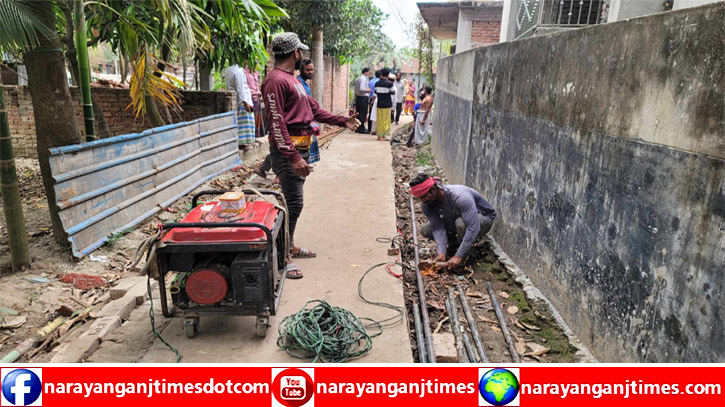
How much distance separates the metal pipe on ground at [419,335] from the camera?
3.41 metres

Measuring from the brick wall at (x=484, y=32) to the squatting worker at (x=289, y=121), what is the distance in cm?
1274

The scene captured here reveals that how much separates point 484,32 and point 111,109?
1171 centimetres

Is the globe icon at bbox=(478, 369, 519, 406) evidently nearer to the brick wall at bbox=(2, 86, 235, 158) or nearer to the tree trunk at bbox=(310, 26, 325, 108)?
the brick wall at bbox=(2, 86, 235, 158)

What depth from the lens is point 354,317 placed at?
136 inches

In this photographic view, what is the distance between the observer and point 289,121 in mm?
4258

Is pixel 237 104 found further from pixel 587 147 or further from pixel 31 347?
pixel 587 147

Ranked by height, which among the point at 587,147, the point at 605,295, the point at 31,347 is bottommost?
the point at 31,347

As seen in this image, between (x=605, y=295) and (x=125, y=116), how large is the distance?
Answer: 30.8ft

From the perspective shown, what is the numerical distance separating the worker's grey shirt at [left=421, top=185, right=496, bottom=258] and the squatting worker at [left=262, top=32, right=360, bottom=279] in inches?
48.1

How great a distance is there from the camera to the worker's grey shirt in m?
4.70

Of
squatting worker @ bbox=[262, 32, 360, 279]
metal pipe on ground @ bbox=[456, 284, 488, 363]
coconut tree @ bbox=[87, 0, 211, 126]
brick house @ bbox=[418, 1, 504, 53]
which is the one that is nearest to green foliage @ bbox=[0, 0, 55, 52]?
coconut tree @ bbox=[87, 0, 211, 126]

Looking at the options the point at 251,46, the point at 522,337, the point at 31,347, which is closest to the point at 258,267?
the point at 31,347

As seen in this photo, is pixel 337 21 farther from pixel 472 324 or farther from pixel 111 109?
pixel 472 324

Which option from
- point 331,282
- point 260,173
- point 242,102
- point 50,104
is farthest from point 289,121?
point 242,102
